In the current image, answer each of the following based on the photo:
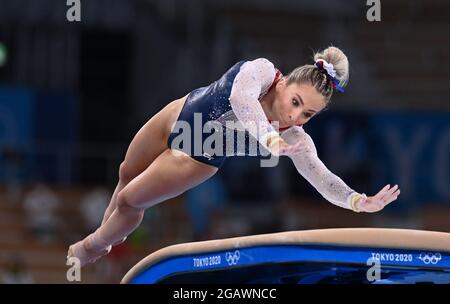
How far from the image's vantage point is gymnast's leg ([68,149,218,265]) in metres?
3.73

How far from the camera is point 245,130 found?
3607 millimetres

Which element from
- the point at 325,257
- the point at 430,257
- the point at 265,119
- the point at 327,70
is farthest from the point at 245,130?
the point at 430,257

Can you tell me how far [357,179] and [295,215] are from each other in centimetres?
84

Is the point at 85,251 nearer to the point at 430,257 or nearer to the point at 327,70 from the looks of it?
the point at 327,70

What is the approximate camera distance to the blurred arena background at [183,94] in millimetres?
9945

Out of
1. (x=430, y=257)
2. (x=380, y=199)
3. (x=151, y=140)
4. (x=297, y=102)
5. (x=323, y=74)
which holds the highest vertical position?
(x=323, y=74)

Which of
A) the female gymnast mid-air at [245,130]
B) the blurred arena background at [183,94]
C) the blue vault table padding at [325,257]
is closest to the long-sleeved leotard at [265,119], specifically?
the female gymnast mid-air at [245,130]

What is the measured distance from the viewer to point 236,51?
36.5 ft

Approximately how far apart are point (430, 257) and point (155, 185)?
125 cm

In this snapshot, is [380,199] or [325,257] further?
[380,199]

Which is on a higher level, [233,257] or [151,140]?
[151,140]
